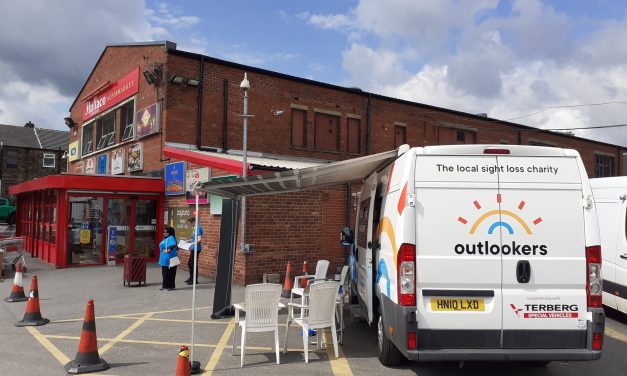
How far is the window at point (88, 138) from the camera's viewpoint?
2259 cm

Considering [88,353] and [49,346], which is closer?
[88,353]

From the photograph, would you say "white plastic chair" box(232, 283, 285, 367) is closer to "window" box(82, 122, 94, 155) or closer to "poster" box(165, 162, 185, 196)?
"poster" box(165, 162, 185, 196)

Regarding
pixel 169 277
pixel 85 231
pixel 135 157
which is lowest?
pixel 169 277

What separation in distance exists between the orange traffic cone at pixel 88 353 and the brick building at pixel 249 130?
622 cm

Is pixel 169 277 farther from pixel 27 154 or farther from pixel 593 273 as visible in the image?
pixel 27 154

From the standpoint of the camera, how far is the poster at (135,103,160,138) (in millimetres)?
15750

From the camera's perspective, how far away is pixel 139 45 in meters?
17.4

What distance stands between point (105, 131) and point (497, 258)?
20.0 metres

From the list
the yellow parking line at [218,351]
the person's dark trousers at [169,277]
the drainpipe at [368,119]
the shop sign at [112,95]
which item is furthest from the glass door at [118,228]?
the drainpipe at [368,119]

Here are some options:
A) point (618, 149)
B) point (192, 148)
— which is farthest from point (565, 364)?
Answer: point (618, 149)

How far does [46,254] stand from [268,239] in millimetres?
8831

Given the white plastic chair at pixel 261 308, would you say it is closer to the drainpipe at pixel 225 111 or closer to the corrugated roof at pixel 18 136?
the drainpipe at pixel 225 111

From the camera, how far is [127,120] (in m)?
18.9

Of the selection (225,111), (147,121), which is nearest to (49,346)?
(225,111)
